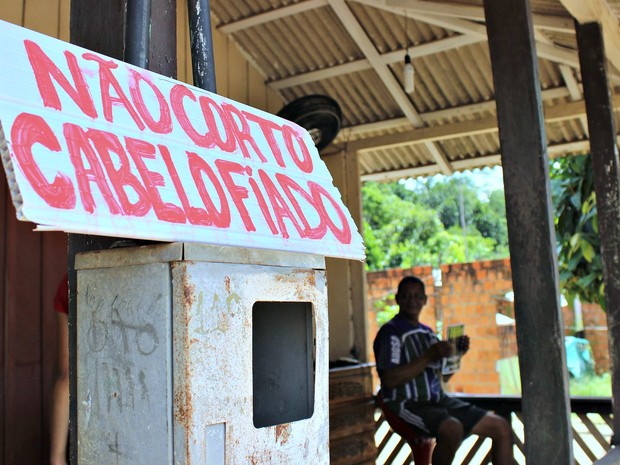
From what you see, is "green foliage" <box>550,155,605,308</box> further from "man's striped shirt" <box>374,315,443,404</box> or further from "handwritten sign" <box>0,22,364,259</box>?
"handwritten sign" <box>0,22,364,259</box>

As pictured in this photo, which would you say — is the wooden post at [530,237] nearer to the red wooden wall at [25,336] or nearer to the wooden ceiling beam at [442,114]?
the red wooden wall at [25,336]

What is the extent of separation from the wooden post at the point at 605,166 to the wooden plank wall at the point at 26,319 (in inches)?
123

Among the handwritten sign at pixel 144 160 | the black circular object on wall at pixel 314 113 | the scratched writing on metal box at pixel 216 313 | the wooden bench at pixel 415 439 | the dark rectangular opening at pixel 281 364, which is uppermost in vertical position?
the black circular object on wall at pixel 314 113

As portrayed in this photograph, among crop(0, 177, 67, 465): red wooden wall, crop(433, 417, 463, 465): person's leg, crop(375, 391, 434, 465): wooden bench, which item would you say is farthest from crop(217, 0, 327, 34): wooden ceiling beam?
crop(433, 417, 463, 465): person's leg

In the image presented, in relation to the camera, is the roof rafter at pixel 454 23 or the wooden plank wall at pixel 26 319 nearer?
the wooden plank wall at pixel 26 319

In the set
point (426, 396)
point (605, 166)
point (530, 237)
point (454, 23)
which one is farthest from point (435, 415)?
point (454, 23)

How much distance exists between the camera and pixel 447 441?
4.44m

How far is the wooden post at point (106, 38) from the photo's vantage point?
1474 mm

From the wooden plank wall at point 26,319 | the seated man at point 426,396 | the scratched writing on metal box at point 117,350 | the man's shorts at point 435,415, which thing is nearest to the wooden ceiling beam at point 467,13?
the seated man at point 426,396

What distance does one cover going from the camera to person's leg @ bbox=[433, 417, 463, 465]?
4.43 metres

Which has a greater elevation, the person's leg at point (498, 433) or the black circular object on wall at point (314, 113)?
the black circular object on wall at point (314, 113)

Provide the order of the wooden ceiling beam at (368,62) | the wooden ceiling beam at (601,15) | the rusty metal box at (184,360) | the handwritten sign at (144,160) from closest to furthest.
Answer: the handwritten sign at (144,160)
the rusty metal box at (184,360)
the wooden ceiling beam at (601,15)
the wooden ceiling beam at (368,62)

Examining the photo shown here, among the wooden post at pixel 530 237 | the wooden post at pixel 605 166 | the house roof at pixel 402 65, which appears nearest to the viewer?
the wooden post at pixel 530 237

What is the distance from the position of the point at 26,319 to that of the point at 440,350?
8.21ft
